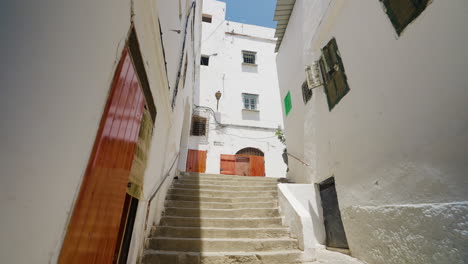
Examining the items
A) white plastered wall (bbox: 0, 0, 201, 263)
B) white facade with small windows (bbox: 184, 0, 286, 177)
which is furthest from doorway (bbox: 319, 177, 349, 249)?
white facade with small windows (bbox: 184, 0, 286, 177)

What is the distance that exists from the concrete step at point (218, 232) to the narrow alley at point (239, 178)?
2 centimetres

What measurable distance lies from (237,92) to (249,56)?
9.37 feet

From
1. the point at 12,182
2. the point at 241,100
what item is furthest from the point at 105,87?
the point at 241,100

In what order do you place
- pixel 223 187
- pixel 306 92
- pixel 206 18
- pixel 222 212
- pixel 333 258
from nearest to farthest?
pixel 333 258, pixel 222 212, pixel 223 187, pixel 306 92, pixel 206 18

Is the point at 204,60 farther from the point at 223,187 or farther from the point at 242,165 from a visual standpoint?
the point at 223,187

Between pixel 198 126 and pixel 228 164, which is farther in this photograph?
pixel 198 126

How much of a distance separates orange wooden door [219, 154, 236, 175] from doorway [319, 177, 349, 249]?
18.1ft

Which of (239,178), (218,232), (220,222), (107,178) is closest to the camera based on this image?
(107,178)

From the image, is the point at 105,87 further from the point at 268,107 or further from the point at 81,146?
the point at 268,107

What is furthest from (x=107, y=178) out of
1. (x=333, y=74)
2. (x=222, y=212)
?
(x=333, y=74)

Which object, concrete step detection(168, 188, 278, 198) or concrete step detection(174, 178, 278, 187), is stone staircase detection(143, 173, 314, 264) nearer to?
concrete step detection(168, 188, 278, 198)

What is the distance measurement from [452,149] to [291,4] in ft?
22.0

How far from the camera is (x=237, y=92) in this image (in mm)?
11500

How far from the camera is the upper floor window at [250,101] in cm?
1138
